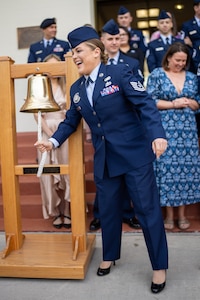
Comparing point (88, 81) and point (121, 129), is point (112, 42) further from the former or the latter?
point (121, 129)

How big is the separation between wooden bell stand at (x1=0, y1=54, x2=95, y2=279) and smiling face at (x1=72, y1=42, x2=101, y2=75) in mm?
330

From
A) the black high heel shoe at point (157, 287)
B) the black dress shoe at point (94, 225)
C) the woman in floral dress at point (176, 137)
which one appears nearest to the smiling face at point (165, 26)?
the woman in floral dress at point (176, 137)

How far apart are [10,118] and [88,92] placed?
2.45ft

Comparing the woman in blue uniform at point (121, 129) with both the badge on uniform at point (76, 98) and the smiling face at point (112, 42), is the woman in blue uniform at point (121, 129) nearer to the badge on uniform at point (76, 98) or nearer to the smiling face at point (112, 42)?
the badge on uniform at point (76, 98)

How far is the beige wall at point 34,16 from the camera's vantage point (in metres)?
5.75

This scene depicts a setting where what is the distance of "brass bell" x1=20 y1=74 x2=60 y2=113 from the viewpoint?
107 inches

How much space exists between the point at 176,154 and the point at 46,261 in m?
1.62

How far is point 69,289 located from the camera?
103 inches

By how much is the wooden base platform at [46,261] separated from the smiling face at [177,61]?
6.01 feet

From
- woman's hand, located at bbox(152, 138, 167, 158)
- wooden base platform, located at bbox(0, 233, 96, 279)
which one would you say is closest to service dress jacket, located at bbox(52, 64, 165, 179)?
woman's hand, located at bbox(152, 138, 167, 158)

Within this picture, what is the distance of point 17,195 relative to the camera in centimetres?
304

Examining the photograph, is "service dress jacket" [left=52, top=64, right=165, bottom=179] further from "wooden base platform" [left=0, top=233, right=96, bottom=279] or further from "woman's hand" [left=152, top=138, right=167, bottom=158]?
"wooden base platform" [left=0, top=233, right=96, bottom=279]

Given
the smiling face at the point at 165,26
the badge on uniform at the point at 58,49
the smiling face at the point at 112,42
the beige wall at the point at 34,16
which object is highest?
the beige wall at the point at 34,16

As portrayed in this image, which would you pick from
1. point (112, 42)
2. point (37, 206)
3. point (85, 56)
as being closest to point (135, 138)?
point (85, 56)
